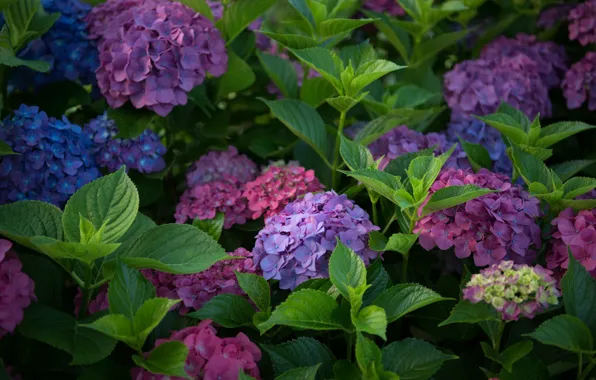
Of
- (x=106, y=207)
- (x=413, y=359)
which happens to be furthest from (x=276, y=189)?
(x=413, y=359)

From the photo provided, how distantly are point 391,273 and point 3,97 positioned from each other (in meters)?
0.89

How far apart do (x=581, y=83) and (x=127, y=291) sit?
1.34 m

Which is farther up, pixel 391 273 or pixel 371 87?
pixel 371 87

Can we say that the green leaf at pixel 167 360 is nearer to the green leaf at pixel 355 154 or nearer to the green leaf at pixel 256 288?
the green leaf at pixel 256 288

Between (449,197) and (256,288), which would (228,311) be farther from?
(449,197)

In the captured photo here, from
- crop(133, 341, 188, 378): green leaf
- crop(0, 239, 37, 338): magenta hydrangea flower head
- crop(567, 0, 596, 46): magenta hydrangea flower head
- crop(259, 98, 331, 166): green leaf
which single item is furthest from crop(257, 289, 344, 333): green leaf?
crop(567, 0, 596, 46): magenta hydrangea flower head

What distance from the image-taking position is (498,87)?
72.6 inches

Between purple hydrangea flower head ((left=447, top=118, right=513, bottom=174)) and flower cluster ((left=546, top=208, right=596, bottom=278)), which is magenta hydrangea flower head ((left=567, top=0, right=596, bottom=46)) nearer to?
purple hydrangea flower head ((left=447, top=118, right=513, bottom=174))

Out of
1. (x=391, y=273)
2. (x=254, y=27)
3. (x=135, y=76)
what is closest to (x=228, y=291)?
(x=391, y=273)

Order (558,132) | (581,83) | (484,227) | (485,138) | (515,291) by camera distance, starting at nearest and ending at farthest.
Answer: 1. (515,291)
2. (484,227)
3. (558,132)
4. (485,138)
5. (581,83)

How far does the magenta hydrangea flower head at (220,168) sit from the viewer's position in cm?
165

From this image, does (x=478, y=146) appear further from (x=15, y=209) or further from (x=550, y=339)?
(x=15, y=209)

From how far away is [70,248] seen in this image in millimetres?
1123

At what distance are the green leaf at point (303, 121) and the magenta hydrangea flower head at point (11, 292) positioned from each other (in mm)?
597
